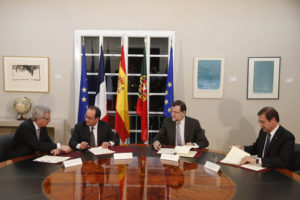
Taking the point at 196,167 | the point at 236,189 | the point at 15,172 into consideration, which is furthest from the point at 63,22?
the point at 236,189

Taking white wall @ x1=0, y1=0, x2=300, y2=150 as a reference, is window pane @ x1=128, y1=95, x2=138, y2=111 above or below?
below

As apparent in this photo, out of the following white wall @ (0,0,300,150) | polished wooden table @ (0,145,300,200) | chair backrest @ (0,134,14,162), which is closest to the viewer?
polished wooden table @ (0,145,300,200)

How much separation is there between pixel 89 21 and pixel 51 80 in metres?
1.21

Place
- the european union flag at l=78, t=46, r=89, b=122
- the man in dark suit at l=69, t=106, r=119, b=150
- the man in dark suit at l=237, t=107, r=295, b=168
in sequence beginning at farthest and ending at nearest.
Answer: the european union flag at l=78, t=46, r=89, b=122, the man in dark suit at l=69, t=106, r=119, b=150, the man in dark suit at l=237, t=107, r=295, b=168

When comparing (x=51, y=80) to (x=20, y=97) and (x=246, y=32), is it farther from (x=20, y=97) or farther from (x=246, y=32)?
(x=246, y=32)

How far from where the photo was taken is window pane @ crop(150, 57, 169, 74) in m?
4.45

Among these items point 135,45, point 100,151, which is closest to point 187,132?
point 100,151

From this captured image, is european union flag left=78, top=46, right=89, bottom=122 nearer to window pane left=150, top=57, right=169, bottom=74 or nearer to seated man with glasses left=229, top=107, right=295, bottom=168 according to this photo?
window pane left=150, top=57, right=169, bottom=74

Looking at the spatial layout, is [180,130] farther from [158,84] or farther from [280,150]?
[158,84]

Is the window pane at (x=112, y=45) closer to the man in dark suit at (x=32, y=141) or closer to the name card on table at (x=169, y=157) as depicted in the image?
the man in dark suit at (x=32, y=141)

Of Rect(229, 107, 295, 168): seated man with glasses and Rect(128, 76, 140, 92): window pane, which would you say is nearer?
Rect(229, 107, 295, 168): seated man with glasses

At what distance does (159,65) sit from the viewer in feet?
14.6

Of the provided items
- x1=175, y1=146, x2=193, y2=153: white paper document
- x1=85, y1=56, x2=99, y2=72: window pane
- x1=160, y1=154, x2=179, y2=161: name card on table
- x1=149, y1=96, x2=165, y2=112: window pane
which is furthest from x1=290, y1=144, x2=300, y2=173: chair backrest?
x1=85, y1=56, x2=99, y2=72: window pane

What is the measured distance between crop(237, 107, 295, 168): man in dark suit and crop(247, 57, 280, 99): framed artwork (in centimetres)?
184
